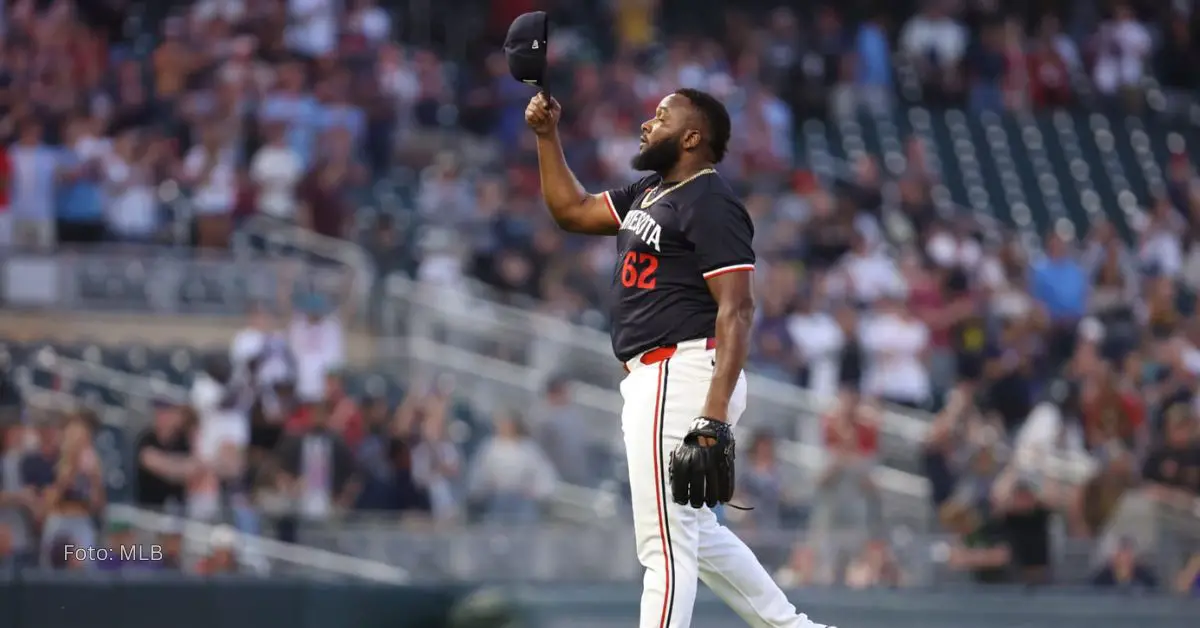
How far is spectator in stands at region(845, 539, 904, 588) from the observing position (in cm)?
1186

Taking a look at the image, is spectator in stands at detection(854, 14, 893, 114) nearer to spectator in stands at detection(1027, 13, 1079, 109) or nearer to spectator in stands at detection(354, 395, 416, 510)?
spectator in stands at detection(1027, 13, 1079, 109)

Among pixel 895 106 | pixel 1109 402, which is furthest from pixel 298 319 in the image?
pixel 895 106

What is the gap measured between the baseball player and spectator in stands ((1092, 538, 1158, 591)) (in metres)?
5.98

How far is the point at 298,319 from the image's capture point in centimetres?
1370

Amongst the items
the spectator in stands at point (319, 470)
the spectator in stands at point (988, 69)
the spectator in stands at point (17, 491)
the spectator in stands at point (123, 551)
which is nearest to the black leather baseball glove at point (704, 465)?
the spectator in stands at point (123, 551)

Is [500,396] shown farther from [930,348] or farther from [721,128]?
[721,128]

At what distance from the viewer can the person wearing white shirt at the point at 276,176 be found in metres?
15.0

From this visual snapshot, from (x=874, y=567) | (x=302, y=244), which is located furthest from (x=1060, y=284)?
(x=302, y=244)

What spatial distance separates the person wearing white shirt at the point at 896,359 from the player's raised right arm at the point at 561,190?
26.6 feet

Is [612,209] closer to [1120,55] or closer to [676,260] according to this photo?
[676,260]

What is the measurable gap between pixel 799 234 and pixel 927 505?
11.7ft


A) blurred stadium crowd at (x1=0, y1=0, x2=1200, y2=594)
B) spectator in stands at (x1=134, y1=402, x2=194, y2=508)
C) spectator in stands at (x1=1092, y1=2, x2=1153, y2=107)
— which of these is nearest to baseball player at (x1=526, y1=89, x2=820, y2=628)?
blurred stadium crowd at (x1=0, y1=0, x2=1200, y2=594)

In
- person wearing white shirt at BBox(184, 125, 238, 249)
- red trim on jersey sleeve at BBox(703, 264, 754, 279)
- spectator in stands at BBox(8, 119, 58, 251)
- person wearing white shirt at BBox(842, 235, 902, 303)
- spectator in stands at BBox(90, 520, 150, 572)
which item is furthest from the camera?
person wearing white shirt at BBox(842, 235, 902, 303)

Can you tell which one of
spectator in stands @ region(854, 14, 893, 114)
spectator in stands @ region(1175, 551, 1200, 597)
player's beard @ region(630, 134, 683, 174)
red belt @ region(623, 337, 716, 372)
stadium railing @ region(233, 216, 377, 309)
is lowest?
spectator in stands @ region(1175, 551, 1200, 597)
